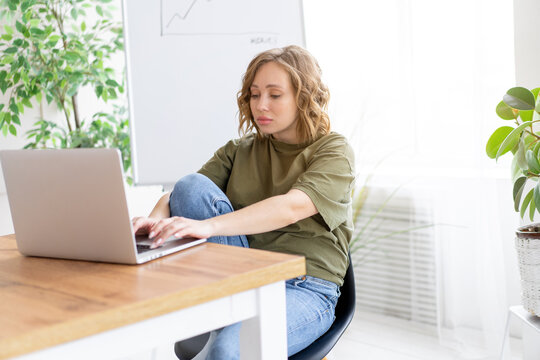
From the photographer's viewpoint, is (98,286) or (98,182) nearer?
(98,286)

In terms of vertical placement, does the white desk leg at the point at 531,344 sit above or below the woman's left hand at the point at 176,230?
below

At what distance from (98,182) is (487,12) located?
6.00 ft

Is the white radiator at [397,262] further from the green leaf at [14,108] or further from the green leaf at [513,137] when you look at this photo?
the green leaf at [14,108]

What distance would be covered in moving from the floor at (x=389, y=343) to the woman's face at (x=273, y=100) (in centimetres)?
119

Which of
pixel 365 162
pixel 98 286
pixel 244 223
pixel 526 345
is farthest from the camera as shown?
pixel 365 162

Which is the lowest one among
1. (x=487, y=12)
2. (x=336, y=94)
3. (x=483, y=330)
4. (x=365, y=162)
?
(x=483, y=330)

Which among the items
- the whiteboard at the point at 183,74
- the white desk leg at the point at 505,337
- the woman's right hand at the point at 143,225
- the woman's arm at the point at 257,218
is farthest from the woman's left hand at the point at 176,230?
the whiteboard at the point at 183,74

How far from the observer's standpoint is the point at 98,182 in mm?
932

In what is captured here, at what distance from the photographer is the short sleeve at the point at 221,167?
170 cm

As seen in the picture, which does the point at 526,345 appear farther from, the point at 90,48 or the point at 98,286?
the point at 90,48

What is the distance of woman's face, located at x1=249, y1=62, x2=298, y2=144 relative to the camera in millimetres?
1586

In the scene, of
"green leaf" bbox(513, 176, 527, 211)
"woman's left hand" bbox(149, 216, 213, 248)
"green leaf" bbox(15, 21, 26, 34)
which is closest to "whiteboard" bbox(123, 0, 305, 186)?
"green leaf" bbox(15, 21, 26, 34)

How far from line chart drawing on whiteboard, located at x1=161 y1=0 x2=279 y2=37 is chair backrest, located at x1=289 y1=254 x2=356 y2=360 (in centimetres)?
117

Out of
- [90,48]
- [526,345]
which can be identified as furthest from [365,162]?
[90,48]
